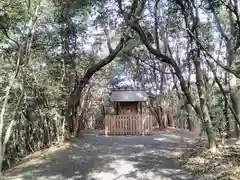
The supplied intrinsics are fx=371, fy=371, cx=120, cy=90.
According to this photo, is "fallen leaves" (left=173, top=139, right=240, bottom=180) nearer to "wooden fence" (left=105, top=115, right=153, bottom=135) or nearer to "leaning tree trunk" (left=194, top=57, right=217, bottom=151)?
"leaning tree trunk" (left=194, top=57, right=217, bottom=151)

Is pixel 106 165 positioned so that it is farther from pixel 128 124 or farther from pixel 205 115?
pixel 128 124

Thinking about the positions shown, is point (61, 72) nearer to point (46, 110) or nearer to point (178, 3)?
point (46, 110)

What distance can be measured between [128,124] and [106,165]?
32.0ft

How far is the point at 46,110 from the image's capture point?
13617 millimetres

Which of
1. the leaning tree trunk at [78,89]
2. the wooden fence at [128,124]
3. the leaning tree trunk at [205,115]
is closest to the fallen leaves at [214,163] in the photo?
the leaning tree trunk at [205,115]

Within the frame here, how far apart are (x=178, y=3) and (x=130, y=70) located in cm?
1839

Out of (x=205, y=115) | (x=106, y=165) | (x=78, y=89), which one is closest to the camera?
(x=106, y=165)

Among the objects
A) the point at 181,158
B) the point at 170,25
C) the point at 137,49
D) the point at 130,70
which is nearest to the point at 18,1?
the point at 181,158

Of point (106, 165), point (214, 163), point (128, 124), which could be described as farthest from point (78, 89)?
point (214, 163)

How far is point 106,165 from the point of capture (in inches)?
403

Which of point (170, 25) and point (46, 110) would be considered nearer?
point (46, 110)

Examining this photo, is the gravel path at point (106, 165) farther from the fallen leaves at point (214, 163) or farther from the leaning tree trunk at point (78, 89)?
the leaning tree trunk at point (78, 89)

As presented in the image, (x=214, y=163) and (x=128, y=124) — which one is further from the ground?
(x=128, y=124)

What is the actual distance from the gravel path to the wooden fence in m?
5.80
